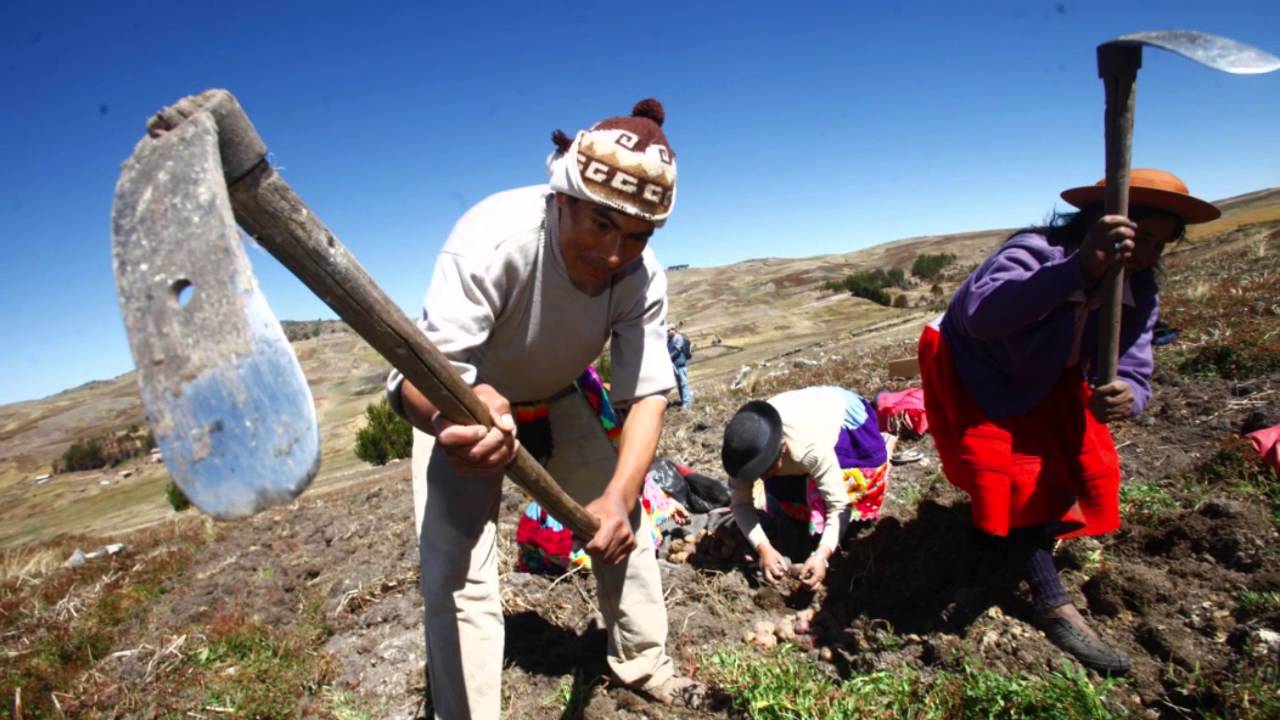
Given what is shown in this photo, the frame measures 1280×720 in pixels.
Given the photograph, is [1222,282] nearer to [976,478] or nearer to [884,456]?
[884,456]

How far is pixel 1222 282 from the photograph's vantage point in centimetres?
913

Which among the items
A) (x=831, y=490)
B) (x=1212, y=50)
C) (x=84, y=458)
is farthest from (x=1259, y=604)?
(x=84, y=458)

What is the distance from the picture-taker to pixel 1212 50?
67.8 inches

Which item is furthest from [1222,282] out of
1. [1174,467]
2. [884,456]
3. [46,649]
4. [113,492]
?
[113,492]

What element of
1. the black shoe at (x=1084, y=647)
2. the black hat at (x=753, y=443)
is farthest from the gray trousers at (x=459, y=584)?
the black shoe at (x=1084, y=647)

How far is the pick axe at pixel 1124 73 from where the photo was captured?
1670 millimetres

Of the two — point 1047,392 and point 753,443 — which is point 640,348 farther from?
point 1047,392

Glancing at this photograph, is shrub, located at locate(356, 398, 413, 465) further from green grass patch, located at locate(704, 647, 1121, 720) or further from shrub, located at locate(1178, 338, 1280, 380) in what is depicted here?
shrub, located at locate(1178, 338, 1280, 380)

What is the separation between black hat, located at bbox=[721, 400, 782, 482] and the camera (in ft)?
10.3

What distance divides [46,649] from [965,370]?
492 cm

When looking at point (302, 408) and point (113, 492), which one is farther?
point (113, 492)

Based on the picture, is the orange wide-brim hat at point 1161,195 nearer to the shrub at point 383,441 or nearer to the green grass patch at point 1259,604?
the green grass patch at point 1259,604

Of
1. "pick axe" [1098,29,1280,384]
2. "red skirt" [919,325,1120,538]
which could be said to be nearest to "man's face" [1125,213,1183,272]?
"pick axe" [1098,29,1280,384]

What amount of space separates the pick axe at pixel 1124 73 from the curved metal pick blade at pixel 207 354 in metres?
2.26
